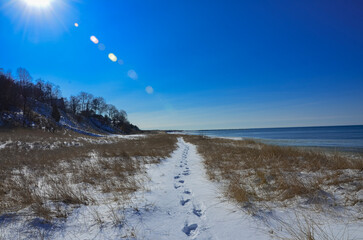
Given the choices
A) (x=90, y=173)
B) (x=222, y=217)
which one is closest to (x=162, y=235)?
(x=222, y=217)

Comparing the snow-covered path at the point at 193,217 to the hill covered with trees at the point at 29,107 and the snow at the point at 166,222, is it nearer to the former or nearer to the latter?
the snow at the point at 166,222

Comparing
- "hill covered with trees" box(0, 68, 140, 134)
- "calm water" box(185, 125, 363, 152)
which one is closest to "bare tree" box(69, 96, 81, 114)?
"hill covered with trees" box(0, 68, 140, 134)

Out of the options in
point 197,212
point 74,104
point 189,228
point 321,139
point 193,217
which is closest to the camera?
point 189,228

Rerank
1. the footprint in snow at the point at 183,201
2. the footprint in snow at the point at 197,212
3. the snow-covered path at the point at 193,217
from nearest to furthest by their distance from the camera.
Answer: the snow-covered path at the point at 193,217 < the footprint in snow at the point at 197,212 < the footprint in snow at the point at 183,201

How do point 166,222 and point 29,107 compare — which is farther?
point 29,107

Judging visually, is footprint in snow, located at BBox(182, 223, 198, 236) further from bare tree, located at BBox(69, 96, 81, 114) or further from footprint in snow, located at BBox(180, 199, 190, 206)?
bare tree, located at BBox(69, 96, 81, 114)

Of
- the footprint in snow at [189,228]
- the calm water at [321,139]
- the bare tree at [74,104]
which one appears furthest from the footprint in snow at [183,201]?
the bare tree at [74,104]

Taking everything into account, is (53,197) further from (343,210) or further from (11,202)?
(343,210)

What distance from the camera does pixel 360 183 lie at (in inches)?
143

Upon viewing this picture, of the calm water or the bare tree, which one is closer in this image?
the calm water

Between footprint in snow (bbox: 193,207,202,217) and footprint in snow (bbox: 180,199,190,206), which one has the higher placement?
footprint in snow (bbox: 193,207,202,217)

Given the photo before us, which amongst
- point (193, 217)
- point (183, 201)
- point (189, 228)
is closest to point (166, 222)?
point (189, 228)

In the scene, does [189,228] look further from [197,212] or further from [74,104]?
[74,104]

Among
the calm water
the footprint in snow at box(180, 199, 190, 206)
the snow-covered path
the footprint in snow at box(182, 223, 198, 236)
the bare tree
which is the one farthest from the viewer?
the bare tree
